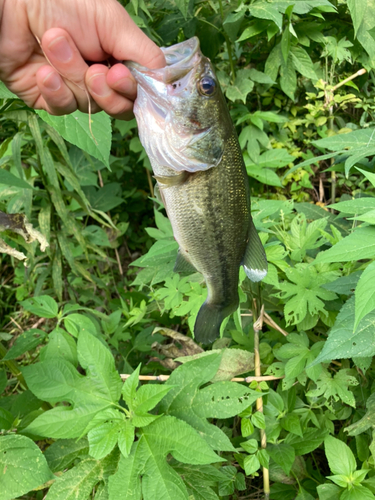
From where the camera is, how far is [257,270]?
3.97 ft

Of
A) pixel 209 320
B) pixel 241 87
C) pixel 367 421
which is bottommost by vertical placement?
pixel 367 421

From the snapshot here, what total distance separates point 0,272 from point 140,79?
2.88m

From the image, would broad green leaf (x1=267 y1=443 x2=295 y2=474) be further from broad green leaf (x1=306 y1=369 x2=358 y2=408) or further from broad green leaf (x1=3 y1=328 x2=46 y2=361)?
broad green leaf (x1=3 y1=328 x2=46 y2=361)

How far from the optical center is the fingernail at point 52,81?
1107 mm

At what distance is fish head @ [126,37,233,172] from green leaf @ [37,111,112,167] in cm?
19

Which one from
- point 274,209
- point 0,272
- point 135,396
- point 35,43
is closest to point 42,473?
point 135,396

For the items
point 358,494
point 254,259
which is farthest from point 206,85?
point 358,494

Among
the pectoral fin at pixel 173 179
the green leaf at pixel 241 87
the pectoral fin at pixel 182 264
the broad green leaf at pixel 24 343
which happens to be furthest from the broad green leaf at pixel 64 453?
the green leaf at pixel 241 87

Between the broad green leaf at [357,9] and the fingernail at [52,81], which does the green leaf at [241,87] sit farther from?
the fingernail at [52,81]

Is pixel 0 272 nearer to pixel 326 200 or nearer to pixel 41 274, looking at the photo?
pixel 41 274

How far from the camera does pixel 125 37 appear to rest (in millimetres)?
1135

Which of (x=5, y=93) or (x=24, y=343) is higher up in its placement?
(x=5, y=93)

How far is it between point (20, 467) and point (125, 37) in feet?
4.34

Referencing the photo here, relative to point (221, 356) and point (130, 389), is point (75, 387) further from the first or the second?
point (221, 356)
